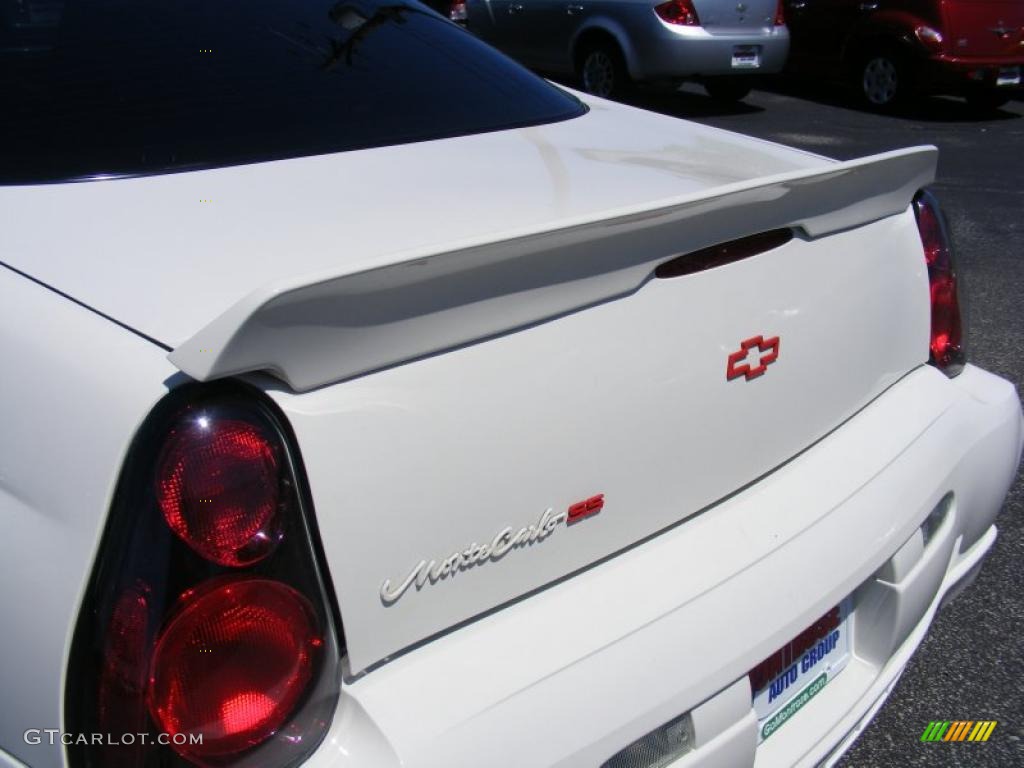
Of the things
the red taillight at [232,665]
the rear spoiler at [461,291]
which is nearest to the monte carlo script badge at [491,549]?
the red taillight at [232,665]

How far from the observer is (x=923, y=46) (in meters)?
10.2

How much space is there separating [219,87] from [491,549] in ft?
3.70

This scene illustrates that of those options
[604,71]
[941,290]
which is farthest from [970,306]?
[604,71]

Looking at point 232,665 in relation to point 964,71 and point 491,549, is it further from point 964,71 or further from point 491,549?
point 964,71

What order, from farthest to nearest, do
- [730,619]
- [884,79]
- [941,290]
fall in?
[884,79], [941,290], [730,619]

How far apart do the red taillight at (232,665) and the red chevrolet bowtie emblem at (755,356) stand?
29.6 inches

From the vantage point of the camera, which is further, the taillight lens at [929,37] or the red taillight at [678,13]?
the taillight lens at [929,37]

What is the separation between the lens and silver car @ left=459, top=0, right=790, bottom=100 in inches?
375

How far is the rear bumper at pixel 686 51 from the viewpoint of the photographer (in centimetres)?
951

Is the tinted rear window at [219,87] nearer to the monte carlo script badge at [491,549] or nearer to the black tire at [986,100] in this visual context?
the monte carlo script badge at [491,549]

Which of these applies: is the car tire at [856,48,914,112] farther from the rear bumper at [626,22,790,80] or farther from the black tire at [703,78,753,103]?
the rear bumper at [626,22,790,80]

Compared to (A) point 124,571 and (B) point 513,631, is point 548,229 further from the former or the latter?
(A) point 124,571

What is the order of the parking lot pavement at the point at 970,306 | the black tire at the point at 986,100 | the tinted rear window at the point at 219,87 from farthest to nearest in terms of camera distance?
1. the black tire at the point at 986,100
2. the parking lot pavement at the point at 970,306
3. the tinted rear window at the point at 219,87

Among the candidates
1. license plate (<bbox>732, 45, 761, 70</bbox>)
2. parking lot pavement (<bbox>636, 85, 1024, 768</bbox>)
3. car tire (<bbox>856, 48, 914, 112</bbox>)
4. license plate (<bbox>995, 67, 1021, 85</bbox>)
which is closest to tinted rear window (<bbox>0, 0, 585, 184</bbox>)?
parking lot pavement (<bbox>636, 85, 1024, 768</bbox>)
